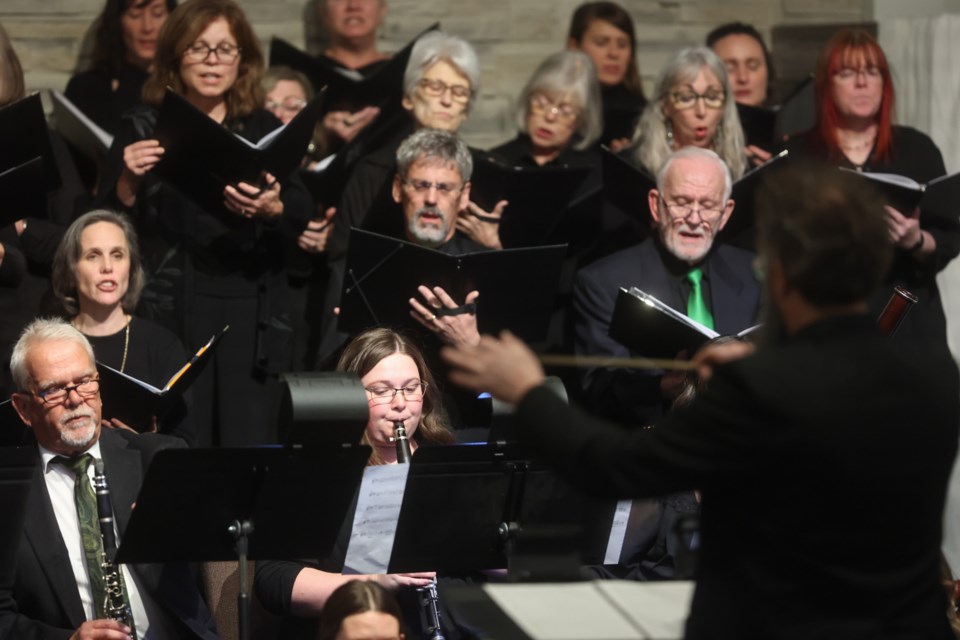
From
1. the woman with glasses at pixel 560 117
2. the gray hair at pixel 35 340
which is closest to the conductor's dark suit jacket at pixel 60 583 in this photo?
the gray hair at pixel 35 340

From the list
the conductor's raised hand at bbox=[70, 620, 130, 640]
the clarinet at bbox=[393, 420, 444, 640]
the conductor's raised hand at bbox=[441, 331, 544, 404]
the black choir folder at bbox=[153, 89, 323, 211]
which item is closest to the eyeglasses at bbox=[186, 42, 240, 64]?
the black choir folder at bbox=[153, 89, 323, 211]

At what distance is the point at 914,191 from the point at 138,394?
7.51 feet

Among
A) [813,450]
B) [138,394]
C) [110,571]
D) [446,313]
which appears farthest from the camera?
[446,313]

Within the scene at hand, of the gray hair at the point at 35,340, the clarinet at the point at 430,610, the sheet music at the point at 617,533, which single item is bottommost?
the clarinet at the point at 430,610

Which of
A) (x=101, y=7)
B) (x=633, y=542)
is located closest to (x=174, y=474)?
(x=633, y=542)

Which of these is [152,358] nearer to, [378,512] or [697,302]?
[378,512]

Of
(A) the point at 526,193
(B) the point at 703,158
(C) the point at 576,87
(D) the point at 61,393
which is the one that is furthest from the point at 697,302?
(D) the point at 61,393

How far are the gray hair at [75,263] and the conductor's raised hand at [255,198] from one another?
0.30 meters

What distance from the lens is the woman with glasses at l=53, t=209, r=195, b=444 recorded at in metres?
4.30

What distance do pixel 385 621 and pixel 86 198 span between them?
2.11 metres

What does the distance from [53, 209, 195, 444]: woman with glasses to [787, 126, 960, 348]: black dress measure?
210 cm

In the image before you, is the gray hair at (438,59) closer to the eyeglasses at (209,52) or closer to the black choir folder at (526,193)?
the black choir folder at (526,193)

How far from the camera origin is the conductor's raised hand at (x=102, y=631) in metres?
3.29

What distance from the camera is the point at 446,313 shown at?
4.25 metres
